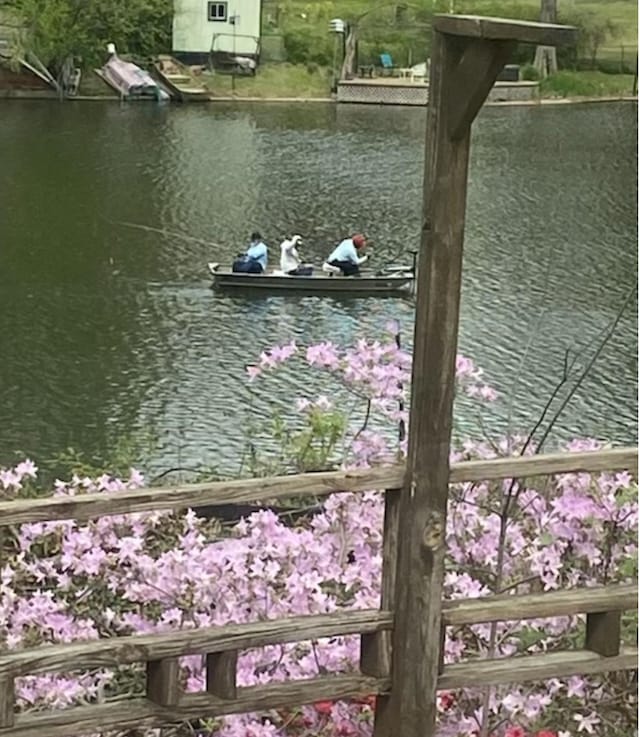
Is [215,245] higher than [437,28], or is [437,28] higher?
[437,28]

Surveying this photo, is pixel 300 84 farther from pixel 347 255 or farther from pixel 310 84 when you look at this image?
pixel 347 255

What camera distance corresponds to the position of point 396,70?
88.4ft

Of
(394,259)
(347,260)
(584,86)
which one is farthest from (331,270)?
(584,86)

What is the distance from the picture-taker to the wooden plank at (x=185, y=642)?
5.95ft

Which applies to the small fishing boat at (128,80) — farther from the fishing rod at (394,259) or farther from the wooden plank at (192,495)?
the wooden plank at (192,495)

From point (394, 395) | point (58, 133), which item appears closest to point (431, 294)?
point (394, 395)

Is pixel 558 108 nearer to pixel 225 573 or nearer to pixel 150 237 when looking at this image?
pixel 150 237

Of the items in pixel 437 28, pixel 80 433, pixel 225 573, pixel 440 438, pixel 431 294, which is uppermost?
pixel 437 28

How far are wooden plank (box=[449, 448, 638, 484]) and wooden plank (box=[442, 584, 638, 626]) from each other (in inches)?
7.6

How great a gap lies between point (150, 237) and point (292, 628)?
38.1 feet

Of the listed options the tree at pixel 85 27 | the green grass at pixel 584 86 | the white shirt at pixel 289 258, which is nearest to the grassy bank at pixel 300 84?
the green grass at pixel 584 86

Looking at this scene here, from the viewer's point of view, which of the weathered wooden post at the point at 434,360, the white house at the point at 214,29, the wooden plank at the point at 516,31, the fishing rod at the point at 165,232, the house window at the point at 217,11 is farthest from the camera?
the house window at the point at 217,11

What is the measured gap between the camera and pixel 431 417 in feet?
6.10

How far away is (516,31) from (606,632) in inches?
37.5
